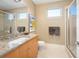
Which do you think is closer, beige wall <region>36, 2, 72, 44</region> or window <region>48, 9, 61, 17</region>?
beige wall <region>36, 2, 72, 44</region>

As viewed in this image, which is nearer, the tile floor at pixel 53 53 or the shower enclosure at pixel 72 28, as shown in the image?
the shower enclosure at pixel 72 28

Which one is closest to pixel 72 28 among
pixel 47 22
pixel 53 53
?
pixel 53 53

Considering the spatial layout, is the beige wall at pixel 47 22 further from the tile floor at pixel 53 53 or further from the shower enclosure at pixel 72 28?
the shower enclosure at pixel 72 28

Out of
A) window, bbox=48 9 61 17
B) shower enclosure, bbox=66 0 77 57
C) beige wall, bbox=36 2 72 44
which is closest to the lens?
shower enclosure, bbox=66 0 77 57

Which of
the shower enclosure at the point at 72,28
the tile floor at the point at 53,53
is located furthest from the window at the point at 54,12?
the tile floor at the point at 53,53

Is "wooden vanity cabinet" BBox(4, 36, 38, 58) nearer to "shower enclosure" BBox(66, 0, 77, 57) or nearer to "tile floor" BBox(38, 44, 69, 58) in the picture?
"tile floor" BBox(38, 44, 69, 58)

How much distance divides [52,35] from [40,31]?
0.80 meters

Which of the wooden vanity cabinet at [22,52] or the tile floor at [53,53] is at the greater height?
the wooden vanity cabinet at [22,52]

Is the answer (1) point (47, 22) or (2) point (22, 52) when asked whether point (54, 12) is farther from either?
(2) point (22, 52)

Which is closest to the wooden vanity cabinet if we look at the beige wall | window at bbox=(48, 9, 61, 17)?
the beige wall

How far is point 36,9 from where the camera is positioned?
5660mm

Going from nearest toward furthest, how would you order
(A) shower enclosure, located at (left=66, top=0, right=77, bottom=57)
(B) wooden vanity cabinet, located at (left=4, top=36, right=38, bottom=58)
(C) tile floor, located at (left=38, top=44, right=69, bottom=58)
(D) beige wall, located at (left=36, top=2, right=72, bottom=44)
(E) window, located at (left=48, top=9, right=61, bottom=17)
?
(B) wooden vanity cabinet, located at (left=4, top=36, right=38, bottom=58) → (A) shower enclosure, located at (left=66, top=0, right=77, bottom=57) → (C) tile floor, located at (left=38, top=44, right=69, bottom=58) → (D) beige wall, located at (left=36, top=2, right=72, bottom=44) → (E) window, located at (left=48, top=9, right=61, bottom=17)

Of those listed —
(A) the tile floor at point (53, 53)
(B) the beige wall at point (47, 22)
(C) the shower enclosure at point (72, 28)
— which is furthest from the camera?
(B) the beige wall at point (47, 22)

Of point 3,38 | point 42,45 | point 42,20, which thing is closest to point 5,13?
point 3,38
